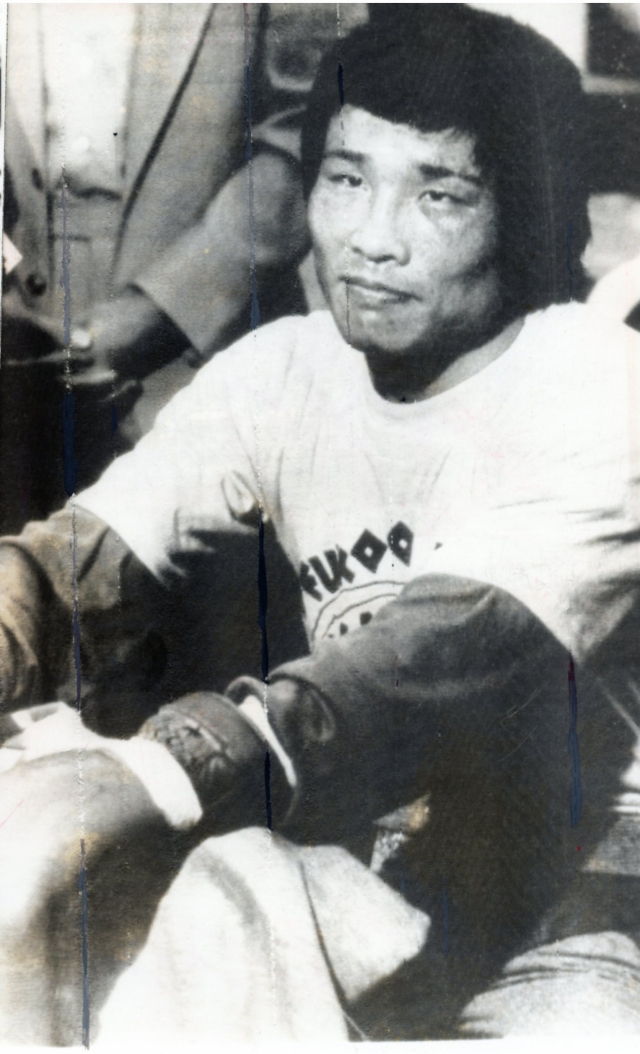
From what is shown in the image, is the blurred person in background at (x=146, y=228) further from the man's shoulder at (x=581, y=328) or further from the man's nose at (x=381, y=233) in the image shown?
the man's shoulder at (x=581, y=328)

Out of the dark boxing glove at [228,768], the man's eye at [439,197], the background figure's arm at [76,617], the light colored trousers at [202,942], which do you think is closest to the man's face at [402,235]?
the man's eye at [439,197]

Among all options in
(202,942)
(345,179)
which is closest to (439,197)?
(345,179)

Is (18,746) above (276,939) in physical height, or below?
above

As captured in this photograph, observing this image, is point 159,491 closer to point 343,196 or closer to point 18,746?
point 18,746

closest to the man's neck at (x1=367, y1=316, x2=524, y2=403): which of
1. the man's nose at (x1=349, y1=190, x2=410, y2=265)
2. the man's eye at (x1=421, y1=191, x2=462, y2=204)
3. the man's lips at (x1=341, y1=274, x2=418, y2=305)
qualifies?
the man's lips at (x1=341, y1=274, x2=418, y2=305)

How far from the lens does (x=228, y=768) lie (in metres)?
3.74

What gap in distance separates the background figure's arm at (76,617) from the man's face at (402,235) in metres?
1.31

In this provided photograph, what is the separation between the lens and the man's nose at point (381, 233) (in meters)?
3.91

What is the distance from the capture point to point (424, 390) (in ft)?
12.9

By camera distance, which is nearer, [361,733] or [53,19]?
[361,733]

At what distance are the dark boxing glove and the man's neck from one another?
1.39 m

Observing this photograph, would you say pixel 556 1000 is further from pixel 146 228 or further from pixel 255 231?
pixel 146 228

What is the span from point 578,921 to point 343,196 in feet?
9.57

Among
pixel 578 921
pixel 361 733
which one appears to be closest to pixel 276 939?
pixel 361 733
